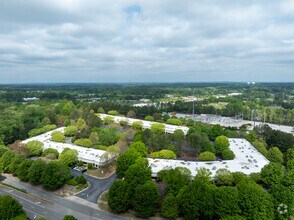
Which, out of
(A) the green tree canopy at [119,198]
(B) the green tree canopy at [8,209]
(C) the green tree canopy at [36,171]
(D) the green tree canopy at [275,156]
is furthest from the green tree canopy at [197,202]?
(D) the green tree canopy at [275,156]

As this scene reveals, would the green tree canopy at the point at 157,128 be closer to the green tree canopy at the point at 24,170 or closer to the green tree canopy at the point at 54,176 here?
the green tree canopy at the point at 54,176

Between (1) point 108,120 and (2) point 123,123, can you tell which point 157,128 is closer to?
(2) point 123,123

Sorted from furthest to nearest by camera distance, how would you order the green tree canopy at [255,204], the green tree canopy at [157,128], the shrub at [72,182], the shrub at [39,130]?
the green tree canopy at [157,128]
the shrub at [39,130]
the shrub at [72,182]
the green tree canopy at [255,204]

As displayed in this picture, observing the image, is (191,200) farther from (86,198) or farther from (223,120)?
(223,120)

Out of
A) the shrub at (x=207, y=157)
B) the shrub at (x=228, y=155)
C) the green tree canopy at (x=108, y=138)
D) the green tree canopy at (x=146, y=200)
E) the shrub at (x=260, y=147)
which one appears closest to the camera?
the green tree canopy at (x=146, y=200)

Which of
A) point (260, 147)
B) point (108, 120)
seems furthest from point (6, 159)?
point (260, 147)

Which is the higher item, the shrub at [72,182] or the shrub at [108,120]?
the shrub at [108,120]
